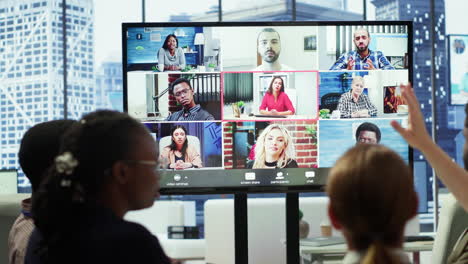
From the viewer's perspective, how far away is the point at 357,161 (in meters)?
1.13

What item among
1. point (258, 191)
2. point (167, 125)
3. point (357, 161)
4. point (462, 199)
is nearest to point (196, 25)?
point (167, 125)

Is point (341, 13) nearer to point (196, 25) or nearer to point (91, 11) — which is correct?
point (91, 11)

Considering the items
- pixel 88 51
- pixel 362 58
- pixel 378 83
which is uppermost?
pixel 88 51

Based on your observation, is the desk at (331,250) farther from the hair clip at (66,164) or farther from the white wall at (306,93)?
the hair clip at (66,164)

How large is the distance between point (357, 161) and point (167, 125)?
189cm

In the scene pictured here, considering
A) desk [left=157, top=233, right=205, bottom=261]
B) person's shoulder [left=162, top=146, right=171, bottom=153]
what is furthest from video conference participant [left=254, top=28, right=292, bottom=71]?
desk [left=157, top=233, right=205, bottom=261]

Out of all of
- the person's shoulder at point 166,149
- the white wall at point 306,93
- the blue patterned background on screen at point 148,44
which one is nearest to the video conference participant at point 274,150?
the white wall at point 306,93

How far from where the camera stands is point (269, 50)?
9.88 feet

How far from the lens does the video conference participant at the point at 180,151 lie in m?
2.96

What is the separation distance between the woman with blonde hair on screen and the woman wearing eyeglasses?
0.39 metres

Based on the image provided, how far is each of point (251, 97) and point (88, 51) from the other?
676cm

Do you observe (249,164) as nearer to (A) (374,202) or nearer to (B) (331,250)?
(B) (331,250)

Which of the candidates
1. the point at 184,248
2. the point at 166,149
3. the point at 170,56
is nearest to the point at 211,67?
the point at 170,56

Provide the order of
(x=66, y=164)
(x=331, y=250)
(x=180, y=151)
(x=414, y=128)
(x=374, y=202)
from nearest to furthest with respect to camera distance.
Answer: (x=374, y=202) → (x=66, y=164) → (x=414, y=128) → (x=180, y=151) → (x=331, y=250)
